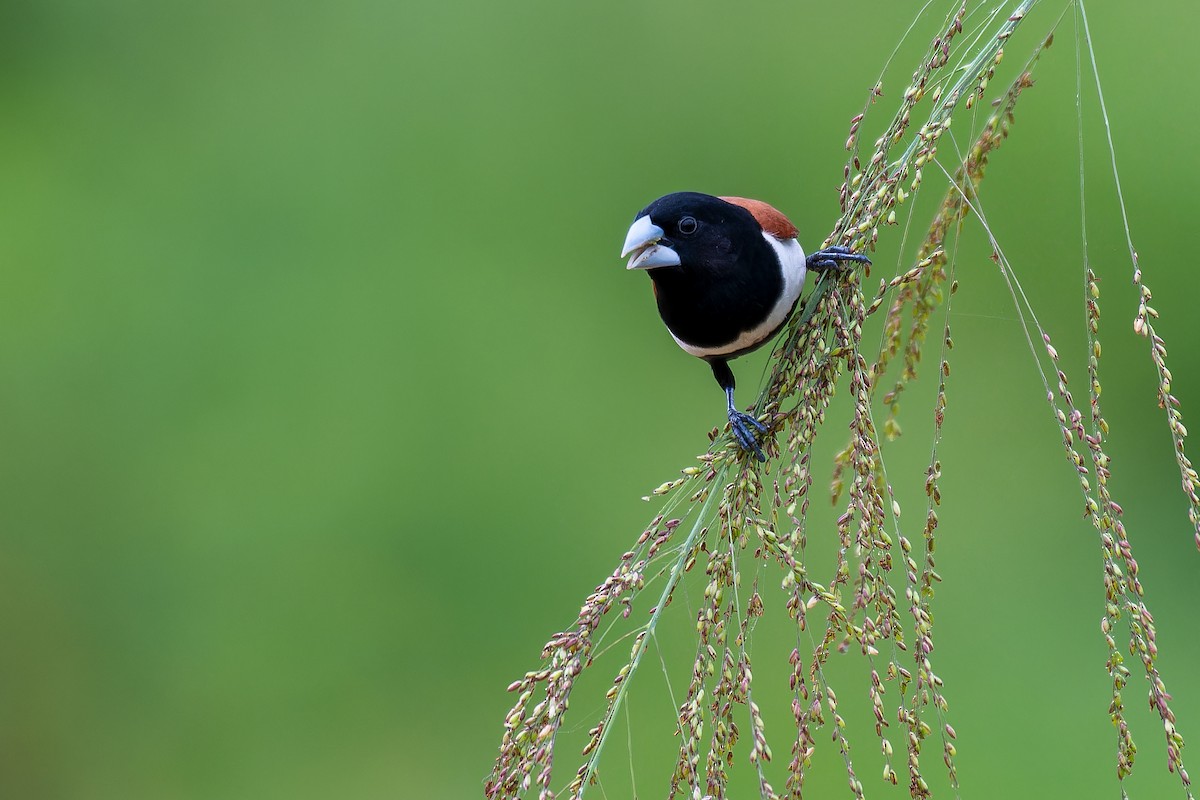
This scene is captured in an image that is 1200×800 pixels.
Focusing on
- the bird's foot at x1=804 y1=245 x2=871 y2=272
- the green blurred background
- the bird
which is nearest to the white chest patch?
the bird

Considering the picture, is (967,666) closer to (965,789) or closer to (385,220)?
(965,789)

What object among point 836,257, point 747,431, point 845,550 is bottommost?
point 845,550

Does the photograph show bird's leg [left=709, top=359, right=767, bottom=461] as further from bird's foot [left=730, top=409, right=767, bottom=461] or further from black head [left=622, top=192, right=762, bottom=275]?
black head [left=622, top=192, right=762, bottom=275]

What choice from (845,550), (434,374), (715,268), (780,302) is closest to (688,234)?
(715,268)

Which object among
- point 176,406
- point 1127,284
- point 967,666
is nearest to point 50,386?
point 176,406

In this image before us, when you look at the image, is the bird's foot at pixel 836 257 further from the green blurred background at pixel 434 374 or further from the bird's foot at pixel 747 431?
the green blurred background at pixel 434 374

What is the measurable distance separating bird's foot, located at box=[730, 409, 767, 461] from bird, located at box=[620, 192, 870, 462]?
0.79ft

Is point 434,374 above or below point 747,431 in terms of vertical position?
above

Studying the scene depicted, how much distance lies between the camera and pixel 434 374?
3.28 m

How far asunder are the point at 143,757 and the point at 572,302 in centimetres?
171

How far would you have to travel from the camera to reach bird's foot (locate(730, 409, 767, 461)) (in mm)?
1299

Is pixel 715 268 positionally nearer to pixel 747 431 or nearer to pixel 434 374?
pixel 747 431

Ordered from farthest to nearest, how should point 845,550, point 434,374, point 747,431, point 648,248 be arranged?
point 434,374 < point 648,248 < point 747,431 < point 845,550

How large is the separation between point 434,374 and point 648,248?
5.17 feet
